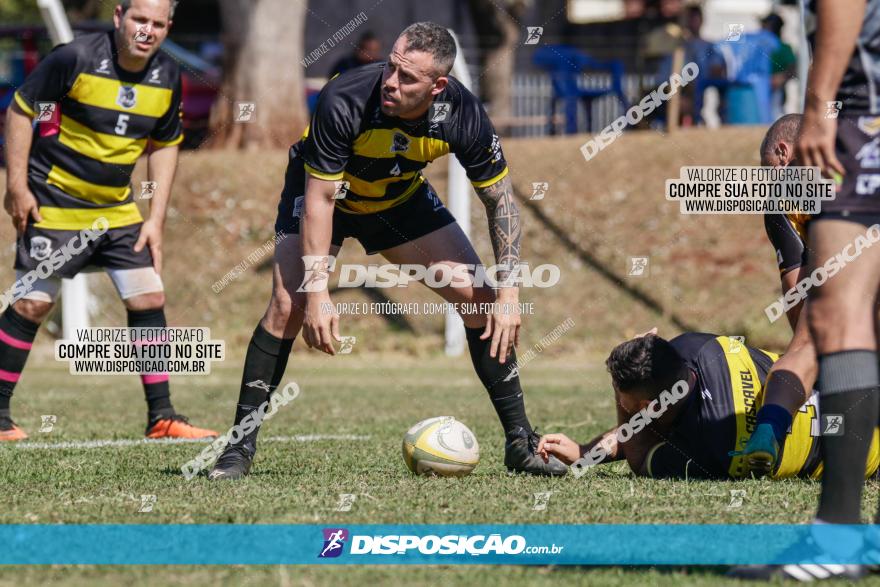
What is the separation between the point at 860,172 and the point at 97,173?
208 inches

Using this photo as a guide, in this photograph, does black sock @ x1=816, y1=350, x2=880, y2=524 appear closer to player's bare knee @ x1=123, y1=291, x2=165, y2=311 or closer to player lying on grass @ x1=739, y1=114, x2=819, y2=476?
player lying on grass @ x1=739, y1=114, x2=819, y2=476

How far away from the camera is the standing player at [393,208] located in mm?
5430

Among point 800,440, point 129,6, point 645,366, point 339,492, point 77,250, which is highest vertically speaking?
point 129,6

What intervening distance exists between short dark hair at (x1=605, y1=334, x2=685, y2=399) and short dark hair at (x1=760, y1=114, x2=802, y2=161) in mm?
1320

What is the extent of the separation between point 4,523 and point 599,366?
10.2 meters

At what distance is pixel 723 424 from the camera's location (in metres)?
5.41

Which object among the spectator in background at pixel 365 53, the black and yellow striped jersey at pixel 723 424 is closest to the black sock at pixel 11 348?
the black and yellow striped jersey at pixel 723 424

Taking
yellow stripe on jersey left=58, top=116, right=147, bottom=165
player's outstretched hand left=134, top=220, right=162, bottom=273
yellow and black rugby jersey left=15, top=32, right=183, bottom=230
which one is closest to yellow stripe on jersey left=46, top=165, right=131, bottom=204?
yellow and black rugby jersey left=15, top=32, right=183, bottom=230

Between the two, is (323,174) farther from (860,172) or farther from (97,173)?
(97,173)

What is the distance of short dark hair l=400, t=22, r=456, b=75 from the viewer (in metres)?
5.35

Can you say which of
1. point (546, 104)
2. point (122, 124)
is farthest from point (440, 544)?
point (546, 104)

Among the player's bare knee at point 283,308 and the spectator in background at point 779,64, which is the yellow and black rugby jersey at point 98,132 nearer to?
the player's bare knee at point 283,308

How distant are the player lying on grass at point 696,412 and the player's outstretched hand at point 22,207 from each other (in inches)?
149


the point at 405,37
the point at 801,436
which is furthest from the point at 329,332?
the point at 801,436
